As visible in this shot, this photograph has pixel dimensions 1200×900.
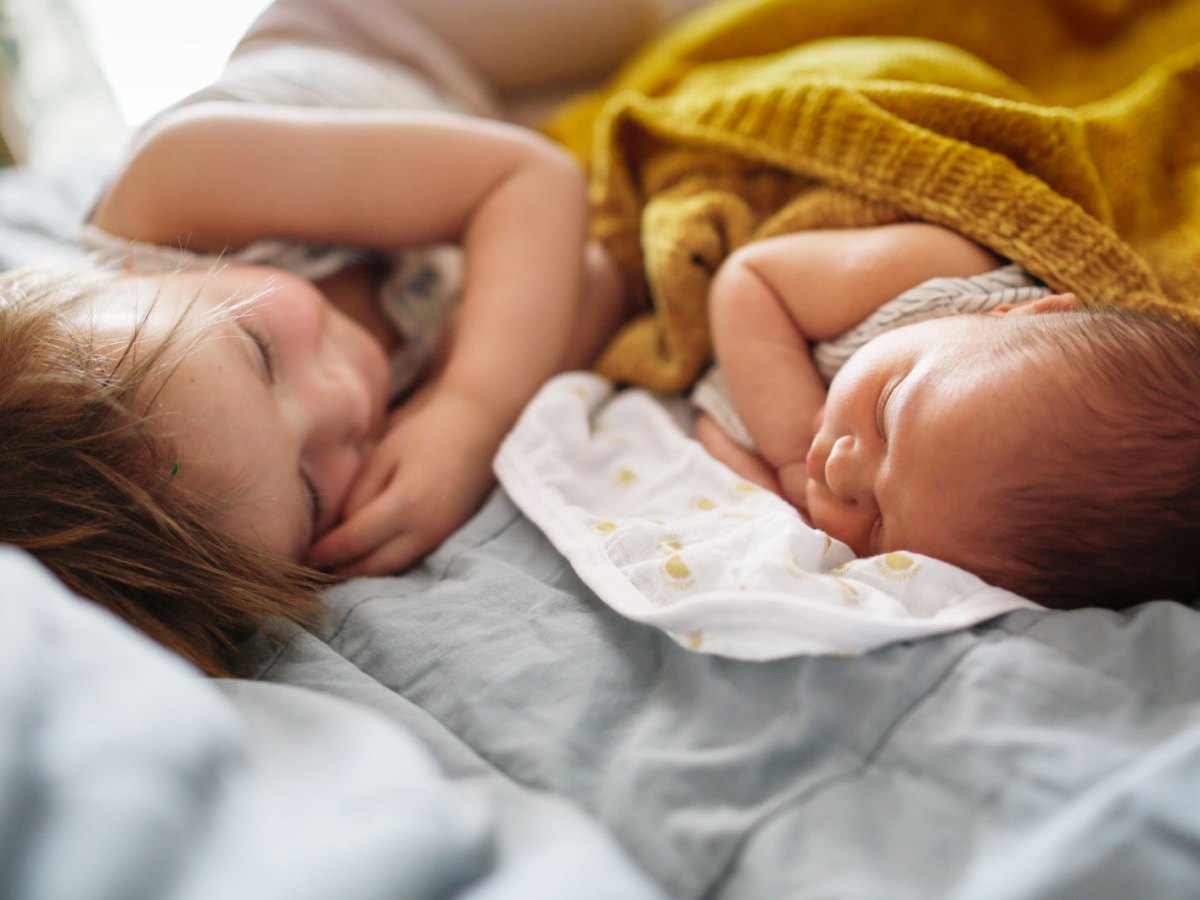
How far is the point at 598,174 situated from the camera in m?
1.13

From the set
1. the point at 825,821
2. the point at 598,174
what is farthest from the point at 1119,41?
the point at 825,821

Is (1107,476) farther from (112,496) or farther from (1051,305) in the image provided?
(112,496)

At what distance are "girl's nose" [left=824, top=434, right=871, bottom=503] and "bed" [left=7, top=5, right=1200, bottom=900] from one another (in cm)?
15

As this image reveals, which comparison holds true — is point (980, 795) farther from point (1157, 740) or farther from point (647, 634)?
point (647, 634)

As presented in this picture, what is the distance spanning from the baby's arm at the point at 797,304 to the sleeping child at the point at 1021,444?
1.2 inches

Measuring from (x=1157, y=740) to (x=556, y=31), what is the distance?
1.44 m

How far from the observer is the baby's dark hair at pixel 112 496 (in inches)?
23.0

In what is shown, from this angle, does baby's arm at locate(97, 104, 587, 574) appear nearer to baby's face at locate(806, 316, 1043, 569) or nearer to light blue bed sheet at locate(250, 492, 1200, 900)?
light blue bed sheet at locate(250, 492, 1200, 900)

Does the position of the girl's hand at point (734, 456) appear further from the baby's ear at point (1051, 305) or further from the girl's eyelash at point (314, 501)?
the girl's eyelash at point (314, 501)

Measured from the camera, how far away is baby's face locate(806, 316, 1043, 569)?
584 millimetres

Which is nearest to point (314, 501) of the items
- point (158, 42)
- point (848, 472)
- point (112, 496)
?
point (112, 496)

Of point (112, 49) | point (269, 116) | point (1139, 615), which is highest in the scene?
point (112, 49)

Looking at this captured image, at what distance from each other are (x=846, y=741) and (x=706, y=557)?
0.16 m

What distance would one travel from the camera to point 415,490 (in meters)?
0.82
